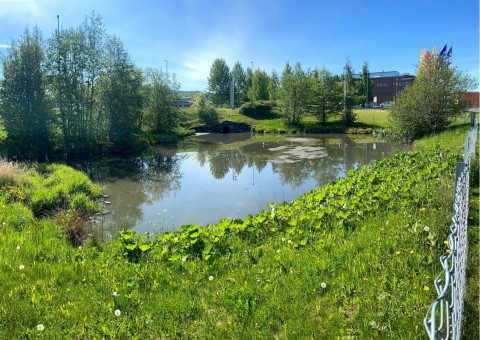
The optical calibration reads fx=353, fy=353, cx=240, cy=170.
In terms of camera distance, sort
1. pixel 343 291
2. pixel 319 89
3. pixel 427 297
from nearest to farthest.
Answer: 1. pixel 427 297
2. pixel 343 291
3. pixel 319 89

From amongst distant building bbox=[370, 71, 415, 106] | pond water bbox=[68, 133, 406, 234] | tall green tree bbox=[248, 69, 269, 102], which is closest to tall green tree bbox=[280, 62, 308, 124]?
tall green tree bbox=[248, 69, 269, 102]

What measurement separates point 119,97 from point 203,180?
39.0 ft

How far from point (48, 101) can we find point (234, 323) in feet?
71.5

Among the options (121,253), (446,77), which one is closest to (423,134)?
(446,77)

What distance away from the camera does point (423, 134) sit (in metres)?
23.8

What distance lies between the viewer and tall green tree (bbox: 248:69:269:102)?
201 feet

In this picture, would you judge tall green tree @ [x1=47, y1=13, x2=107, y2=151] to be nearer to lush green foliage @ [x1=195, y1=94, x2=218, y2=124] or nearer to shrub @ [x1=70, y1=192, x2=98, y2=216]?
shrub @ [x1=70, y1=192, x2=98, y2=216]

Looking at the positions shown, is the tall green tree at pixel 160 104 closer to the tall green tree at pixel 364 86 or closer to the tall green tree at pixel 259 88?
the tall green tree at pixel 259 88

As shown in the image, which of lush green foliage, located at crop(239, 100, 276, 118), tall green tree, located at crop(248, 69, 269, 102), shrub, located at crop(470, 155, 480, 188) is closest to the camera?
shrub, located at crop(470, 155, 480, 188)

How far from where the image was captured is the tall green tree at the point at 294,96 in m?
→ 45.5

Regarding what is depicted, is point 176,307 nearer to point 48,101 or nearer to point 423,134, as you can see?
point 48,101

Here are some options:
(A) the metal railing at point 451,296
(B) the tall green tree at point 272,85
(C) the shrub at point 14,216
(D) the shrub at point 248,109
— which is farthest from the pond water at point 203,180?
(B) the tall green tree at point 272,85

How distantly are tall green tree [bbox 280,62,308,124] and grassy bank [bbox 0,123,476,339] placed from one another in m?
40.1

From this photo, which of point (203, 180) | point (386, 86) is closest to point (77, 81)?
point (203, 180)
